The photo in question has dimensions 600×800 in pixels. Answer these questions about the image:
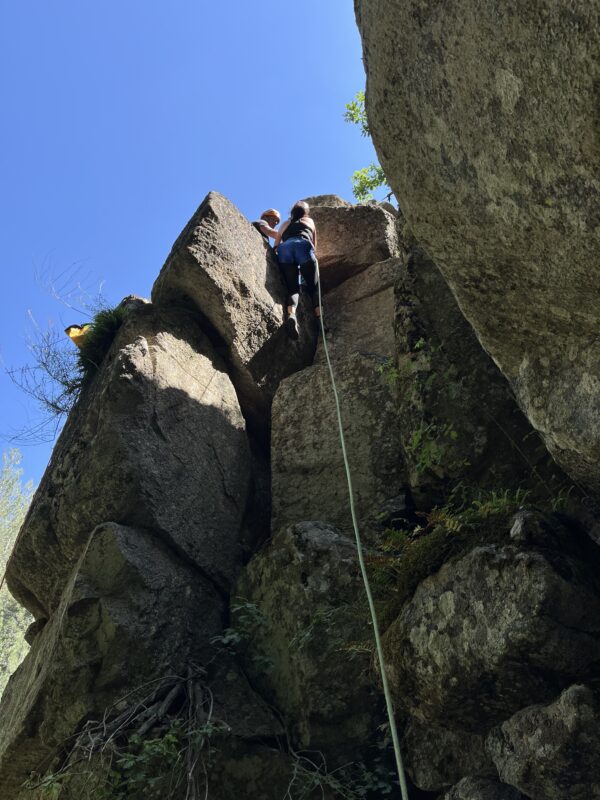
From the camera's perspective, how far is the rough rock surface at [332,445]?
5371 mm

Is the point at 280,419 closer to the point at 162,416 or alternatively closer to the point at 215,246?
the point at 162,416

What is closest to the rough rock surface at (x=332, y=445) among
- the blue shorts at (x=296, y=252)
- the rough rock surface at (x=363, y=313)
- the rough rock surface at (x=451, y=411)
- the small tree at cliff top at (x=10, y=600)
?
the rough rock surface at (x=451, y=411)

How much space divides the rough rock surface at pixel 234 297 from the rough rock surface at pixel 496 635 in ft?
12.3

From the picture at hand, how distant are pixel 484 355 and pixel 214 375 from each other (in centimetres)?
285

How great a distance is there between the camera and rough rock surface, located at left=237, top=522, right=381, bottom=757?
4.13 meters

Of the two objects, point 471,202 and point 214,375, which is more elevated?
point 214,375

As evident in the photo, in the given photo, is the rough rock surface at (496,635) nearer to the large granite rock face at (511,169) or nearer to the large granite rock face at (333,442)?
the large granite rock face at (511,169)

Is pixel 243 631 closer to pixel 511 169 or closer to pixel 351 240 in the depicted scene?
pixel 511 169

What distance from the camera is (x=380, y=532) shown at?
495 cm

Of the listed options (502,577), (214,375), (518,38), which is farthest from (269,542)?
(518,38)

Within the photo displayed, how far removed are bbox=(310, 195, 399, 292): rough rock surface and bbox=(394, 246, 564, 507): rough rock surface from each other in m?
3.65

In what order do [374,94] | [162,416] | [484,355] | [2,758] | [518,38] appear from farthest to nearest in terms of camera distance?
1. [162,416]
2. [2,758]
3. [484,355]
4. [374,94]
5. [518,38]

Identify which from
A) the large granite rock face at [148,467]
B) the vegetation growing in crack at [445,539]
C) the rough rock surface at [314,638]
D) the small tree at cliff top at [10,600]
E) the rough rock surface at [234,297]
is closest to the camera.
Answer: the vegetation growing in crack at [445,539]

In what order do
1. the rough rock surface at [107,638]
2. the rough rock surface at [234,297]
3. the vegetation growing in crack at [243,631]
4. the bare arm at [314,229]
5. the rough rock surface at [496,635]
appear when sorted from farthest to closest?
the bare arm at [314,229], the rough rock surface at [234,297], the vegetation growing in crack at [243,631], the rough rock surface at [107,638], the rough rock surface at [496,635]
